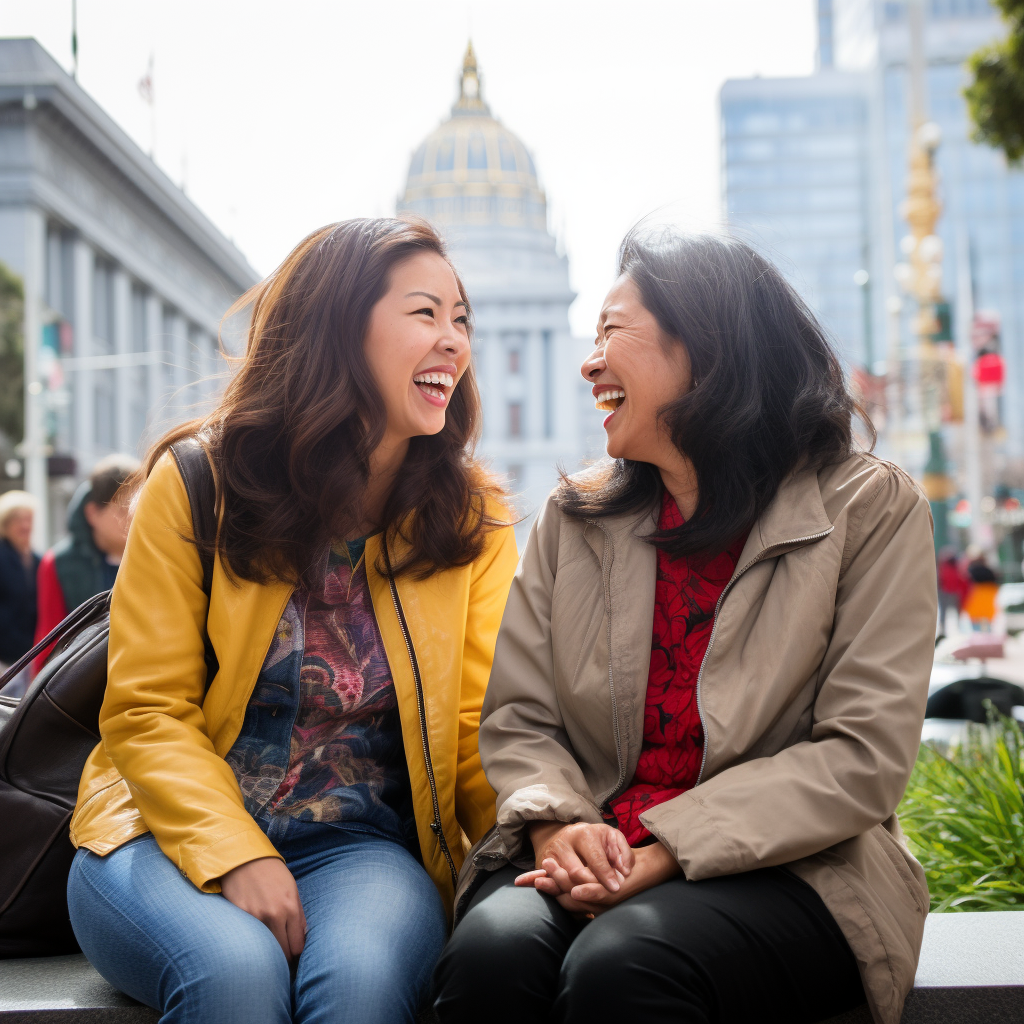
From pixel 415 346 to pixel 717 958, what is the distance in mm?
1478

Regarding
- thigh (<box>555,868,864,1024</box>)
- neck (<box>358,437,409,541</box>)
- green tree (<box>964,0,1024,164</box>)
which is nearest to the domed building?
green tree (<box>964,0,1024,164</box>)

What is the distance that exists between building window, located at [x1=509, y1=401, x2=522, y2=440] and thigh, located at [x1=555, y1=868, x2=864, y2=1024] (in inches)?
2927

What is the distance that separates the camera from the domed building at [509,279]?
74.9 meters

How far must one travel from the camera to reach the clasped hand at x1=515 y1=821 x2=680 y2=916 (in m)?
2.09

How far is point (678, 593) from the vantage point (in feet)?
8.04

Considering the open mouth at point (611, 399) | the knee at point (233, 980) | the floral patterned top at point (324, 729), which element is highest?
the open mouth at point (611, 399)

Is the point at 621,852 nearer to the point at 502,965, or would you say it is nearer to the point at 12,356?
the point at 502,965

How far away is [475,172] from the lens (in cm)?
8188

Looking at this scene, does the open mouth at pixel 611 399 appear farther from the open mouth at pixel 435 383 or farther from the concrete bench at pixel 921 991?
the concrete bench at pixel 921 991

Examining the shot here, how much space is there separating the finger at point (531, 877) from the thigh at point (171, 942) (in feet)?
1.47

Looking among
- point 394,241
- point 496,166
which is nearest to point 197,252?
point 394,241

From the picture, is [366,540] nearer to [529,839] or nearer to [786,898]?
[529,839]

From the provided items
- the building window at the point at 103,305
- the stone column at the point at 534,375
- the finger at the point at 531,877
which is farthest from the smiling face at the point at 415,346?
the stone column at the point at 534,375

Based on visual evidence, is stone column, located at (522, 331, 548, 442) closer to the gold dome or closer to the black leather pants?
the gold dome
